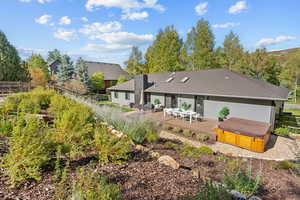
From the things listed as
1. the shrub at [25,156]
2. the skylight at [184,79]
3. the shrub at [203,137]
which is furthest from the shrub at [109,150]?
the skylight at [184,79]

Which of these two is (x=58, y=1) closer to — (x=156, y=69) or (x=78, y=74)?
(x=78, y=74)

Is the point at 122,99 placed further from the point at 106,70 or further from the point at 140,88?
the point at 106,70

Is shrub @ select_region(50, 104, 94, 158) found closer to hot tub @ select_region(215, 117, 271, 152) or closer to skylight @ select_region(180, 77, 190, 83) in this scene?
hot tub @ select_region(215, 117, 271, 152)

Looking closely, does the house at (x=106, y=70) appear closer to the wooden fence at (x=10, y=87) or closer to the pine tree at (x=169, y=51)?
the pine tree at (x=169, y=51)

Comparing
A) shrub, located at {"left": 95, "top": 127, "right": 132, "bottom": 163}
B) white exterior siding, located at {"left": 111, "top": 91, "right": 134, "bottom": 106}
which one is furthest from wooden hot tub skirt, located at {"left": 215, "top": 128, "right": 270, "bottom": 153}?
white exterior siding, located at {"left": 111, "top": 91, "right": 134, "bottom": 106}

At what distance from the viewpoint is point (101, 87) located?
999 inches

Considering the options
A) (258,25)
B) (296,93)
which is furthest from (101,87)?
(296,93)

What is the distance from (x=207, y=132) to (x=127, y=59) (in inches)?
1162

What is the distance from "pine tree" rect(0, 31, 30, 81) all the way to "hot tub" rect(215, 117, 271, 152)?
22.0 meters

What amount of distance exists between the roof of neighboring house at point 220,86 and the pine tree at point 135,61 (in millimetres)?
16837

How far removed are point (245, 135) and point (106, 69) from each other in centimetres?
2892

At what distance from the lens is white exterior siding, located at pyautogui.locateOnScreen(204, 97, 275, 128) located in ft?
27.8

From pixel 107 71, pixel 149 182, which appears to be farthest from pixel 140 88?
pixel 107 71

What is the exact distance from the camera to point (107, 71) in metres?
30.4
